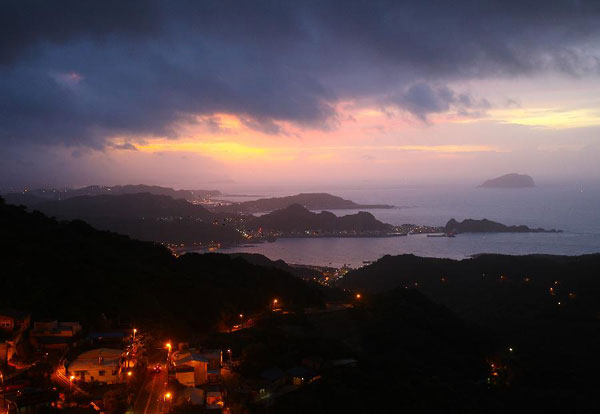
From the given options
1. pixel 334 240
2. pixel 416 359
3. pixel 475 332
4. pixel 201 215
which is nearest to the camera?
pixel 416 359

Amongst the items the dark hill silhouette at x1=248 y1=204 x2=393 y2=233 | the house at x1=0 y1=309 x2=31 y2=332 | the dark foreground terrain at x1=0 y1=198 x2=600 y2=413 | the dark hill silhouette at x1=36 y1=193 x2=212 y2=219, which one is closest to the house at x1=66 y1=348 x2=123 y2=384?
the house at x1=0 y1=309 x2=31 y2=332

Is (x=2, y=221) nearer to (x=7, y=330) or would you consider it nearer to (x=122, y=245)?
(x=122, y=245)

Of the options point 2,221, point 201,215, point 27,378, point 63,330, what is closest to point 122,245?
point 2,221

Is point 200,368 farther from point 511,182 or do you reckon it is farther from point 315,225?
point 511,182

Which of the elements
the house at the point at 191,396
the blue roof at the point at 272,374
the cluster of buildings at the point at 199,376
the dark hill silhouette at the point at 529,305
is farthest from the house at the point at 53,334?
the dark hill silhouette at the point at 529,305

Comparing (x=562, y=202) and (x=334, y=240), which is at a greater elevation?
(x=562, y=202)

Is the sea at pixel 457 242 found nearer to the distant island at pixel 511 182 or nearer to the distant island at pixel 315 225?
the distant island at pixel 315 225

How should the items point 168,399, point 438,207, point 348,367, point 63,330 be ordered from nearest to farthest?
point 168,399 → point 63,330 → point 348,367 → point 438,207

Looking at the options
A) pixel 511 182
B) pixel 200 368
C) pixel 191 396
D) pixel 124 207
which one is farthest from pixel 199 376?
pixel 511 182
